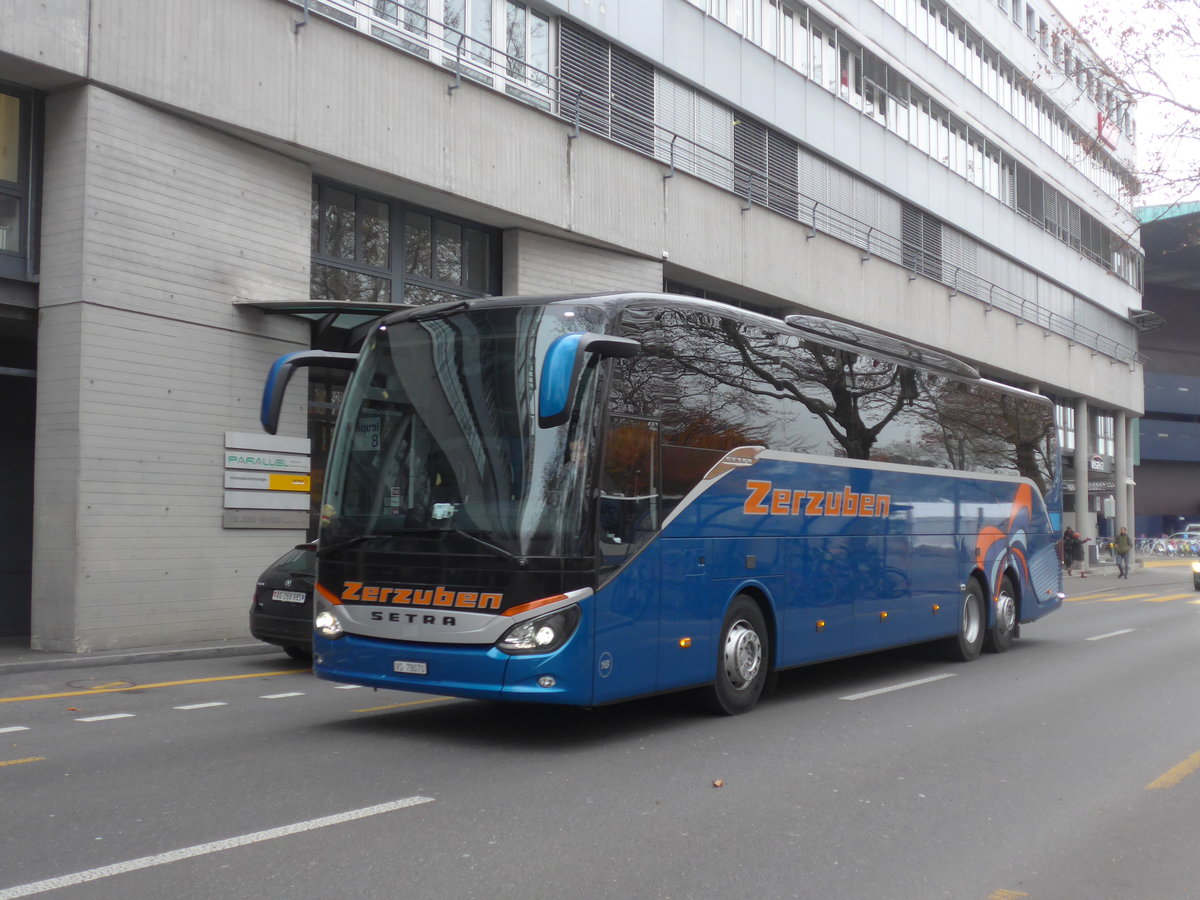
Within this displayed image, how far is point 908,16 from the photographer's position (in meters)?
33.8

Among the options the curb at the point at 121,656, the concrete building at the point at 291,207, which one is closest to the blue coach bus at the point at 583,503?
the curb at the point at 121,656

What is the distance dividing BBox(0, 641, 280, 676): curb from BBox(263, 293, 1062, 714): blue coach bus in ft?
18.6

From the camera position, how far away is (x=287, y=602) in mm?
12969

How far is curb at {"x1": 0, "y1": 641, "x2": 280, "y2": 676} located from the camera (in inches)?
501

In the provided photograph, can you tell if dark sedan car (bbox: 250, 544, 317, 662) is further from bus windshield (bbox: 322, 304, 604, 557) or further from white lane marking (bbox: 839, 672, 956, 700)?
white lane marking (bbox: 839, 672, 956, 700)

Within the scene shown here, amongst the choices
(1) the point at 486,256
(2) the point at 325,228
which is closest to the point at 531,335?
(2) the point at 325,228

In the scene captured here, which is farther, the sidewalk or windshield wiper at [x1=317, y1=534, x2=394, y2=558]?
the sidewalk

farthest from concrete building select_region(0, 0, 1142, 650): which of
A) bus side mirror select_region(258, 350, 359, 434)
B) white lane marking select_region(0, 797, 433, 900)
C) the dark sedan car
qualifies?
white lane marking select_region(0, 797, 433, 900)

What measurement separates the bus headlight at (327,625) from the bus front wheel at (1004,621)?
31.1 feet

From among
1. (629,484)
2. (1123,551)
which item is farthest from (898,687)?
(1123,551)

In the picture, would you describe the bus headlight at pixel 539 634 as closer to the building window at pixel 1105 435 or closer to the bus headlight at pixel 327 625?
the bus headlight at pixel 327 625

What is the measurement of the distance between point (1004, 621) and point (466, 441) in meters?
9.93

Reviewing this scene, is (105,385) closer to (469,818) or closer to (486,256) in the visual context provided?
(486,256)

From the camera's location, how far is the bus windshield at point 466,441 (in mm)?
7844
